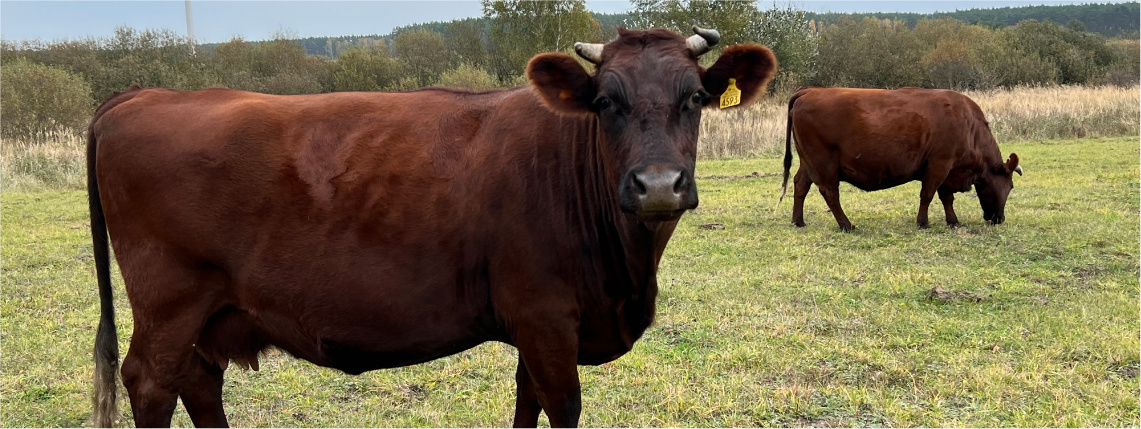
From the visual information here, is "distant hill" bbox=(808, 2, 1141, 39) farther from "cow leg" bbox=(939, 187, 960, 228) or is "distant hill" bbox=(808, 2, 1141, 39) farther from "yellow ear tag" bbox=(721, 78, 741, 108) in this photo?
"yellow ear tag" bbox=(721, 78, 741, 108)

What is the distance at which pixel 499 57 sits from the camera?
38.8 metres

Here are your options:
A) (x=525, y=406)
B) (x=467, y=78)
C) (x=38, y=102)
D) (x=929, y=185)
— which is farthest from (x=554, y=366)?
(x=467, y=78)

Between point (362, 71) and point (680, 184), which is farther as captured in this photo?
point (362, 71)

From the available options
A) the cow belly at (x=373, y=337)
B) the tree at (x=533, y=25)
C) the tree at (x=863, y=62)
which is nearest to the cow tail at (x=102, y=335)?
the cow belly at (x=373, y=337)

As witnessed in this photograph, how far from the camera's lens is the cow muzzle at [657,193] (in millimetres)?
2701

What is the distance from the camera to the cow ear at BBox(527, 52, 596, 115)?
3170 millimetres

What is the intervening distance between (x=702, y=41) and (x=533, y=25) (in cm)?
3531

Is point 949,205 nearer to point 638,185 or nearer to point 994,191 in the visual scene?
point 994,191

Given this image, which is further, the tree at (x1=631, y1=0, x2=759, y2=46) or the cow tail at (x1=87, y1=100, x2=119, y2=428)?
the tree at (x1=631, y1=0, x2=759, y2=46)

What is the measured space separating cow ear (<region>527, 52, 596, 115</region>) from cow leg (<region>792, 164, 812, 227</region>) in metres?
8.47

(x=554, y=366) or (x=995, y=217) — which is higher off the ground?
(x=554, y=366)

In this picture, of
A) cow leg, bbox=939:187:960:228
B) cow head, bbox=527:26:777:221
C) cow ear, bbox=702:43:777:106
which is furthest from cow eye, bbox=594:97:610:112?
cow leg, bbox=939:187:960:228

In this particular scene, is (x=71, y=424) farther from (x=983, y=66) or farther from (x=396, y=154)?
(x=983, y=66)

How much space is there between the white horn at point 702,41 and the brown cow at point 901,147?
8.06m
